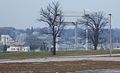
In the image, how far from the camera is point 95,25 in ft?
303

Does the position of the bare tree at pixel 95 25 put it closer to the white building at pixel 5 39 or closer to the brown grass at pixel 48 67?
the white building at pixel 5 39

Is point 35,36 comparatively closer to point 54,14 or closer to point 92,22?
point 92,22

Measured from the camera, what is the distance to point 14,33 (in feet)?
513

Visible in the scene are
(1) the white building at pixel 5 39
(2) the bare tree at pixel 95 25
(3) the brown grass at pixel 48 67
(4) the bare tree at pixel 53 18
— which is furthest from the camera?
(1) the white building at pixel 5 39

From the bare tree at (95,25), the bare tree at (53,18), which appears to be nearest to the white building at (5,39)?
the bare tree at (95,25)

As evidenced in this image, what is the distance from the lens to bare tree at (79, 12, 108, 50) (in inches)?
3541

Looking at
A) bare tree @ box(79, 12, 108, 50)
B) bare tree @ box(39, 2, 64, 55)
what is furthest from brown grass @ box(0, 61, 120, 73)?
bare tree @ box(79, 12, 108, 50)

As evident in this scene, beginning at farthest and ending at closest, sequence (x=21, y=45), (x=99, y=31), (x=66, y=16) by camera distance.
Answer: (x=21, y=45), (x=99, y=31), (x=66, y=16)

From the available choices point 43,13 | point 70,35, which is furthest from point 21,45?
point 43,13

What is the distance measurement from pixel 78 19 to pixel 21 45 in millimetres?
42522

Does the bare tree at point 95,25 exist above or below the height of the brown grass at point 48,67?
above

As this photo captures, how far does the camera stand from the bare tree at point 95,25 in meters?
89.9

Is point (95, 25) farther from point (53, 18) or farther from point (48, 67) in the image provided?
point (48, 67)

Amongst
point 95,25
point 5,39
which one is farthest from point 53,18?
point 5,39
